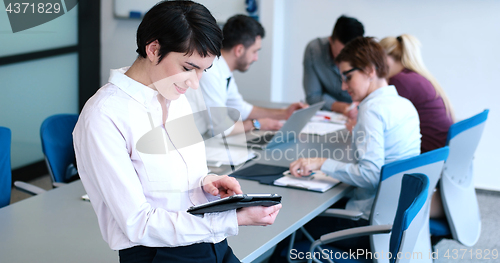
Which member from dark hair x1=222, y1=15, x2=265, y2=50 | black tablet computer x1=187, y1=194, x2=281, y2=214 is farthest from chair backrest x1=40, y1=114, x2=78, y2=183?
black tablet computer x1=187, y1=194, x2=281, y2=214

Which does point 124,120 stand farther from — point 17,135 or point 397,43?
point 17,135

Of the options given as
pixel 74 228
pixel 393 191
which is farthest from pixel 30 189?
pixel 393 191

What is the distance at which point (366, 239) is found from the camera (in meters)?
2.04

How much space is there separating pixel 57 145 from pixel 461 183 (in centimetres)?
217

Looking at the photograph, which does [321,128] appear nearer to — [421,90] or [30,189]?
[421,90]

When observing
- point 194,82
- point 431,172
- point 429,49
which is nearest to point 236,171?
point 431,172

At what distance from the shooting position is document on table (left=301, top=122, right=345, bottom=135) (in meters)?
3.09

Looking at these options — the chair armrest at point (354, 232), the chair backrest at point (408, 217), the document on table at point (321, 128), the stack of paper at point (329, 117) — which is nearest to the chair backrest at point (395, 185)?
the chair armrest at point (354, 232)

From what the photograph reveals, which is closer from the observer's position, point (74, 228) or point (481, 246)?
point (74, 228)

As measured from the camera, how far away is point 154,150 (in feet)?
3.44

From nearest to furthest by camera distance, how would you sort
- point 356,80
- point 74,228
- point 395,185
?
point 74,228 → point 395,185 → point 356,80

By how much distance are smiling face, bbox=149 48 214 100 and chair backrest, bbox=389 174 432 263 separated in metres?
0.67

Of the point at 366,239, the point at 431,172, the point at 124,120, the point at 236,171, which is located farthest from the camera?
the point at 236,171

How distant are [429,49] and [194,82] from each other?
378 centimetres
